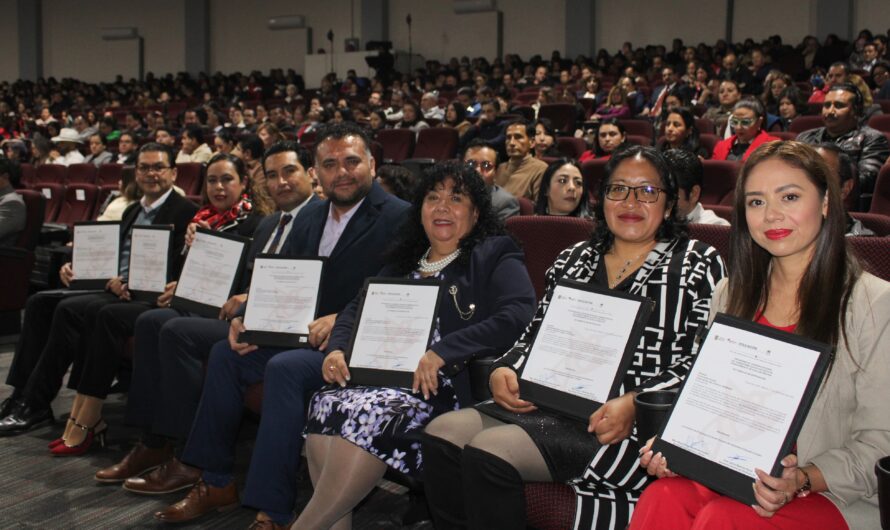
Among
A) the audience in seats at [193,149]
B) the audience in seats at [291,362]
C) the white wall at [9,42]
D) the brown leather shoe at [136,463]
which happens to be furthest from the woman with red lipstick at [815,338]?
the white wall at [9,42]

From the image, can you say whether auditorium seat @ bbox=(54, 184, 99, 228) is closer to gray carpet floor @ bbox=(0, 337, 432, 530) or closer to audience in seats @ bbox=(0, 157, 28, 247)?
audience in seats @ bbox=(0, 157, 28, 247)

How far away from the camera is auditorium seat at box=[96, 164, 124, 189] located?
339 inches

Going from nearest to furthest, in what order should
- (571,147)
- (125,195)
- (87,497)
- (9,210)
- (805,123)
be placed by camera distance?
(87,497), (9,210), (125,195), (805,123), (571,147)

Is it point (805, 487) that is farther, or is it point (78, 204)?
point (78, 204)

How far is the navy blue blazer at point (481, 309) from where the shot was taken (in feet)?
7.31

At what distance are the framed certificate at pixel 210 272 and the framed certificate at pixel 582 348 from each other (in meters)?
1.53

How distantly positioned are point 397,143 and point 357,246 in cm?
555

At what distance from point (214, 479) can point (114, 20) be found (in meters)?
18.7

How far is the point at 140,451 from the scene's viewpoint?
300cm

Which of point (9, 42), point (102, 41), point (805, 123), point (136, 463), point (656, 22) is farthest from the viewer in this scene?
point (9, 42)

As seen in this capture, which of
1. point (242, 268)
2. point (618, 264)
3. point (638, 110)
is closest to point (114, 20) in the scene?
point (638, 110)

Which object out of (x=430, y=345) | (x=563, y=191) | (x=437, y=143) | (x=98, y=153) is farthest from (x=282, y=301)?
(x=98, y=153)

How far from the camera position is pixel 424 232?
259 centimetres

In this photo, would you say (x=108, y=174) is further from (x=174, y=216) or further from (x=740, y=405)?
(x=740, y=405)
